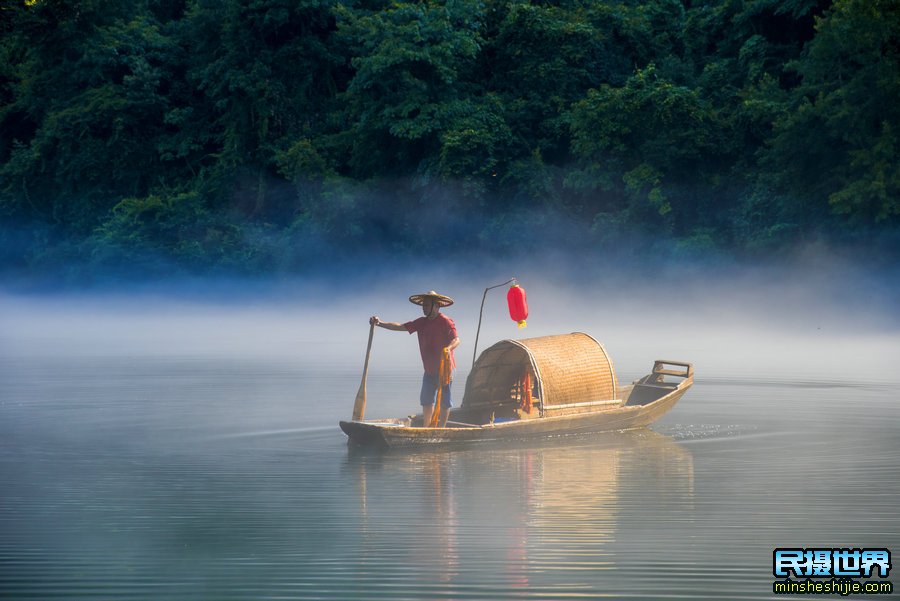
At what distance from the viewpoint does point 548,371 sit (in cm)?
1167

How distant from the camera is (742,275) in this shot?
28.5 meters

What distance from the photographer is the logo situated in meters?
6.38

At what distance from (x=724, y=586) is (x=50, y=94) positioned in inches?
1360

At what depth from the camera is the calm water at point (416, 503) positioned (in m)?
6.64

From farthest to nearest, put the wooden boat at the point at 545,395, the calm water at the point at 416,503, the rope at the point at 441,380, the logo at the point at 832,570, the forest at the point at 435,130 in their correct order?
the forest at the point at 435,130 < the wooden boat at the point at 545,395 < the rope at the point at 441,380 < the calm water at the point at 416,503 < the logo at the point at 832,570

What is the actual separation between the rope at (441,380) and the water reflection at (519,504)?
329 mm

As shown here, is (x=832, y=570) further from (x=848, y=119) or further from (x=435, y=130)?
(x=435, y=130)

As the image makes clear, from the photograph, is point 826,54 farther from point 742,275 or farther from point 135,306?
point 135,306

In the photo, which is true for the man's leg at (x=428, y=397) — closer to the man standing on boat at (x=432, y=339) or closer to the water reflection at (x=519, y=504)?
the man standing on boat at (x=432, y=339)

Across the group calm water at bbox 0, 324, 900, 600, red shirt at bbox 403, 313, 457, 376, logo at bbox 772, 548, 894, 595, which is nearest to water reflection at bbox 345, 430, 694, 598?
calm water at bbox 0, 324, 900, 600

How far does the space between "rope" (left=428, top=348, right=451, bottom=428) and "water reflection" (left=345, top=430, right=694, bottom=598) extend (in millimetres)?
329

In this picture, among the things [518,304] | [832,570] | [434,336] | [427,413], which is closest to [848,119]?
[518,304]

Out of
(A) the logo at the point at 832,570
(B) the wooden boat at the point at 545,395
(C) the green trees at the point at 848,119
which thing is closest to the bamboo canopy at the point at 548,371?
(B) the wooden boat at the point at 545,395

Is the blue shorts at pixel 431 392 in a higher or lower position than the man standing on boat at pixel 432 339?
lower
